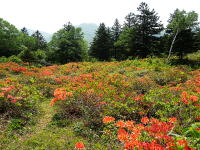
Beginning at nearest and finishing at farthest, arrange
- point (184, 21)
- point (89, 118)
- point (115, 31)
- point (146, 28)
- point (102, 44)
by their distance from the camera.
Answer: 1. point (89, 118)
2. point (184, 21)
3. point (146, 28)
4. point (102, 44)
5. point (115, 31)

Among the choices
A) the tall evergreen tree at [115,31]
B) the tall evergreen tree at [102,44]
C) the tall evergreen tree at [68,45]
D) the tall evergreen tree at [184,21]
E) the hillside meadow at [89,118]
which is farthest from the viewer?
the tall evergreen tree at [115,31]

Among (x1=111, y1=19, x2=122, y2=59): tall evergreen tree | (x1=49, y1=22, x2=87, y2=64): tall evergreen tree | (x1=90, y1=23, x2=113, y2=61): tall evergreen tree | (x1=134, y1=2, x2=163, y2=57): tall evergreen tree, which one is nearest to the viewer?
(x1=134, y1=2, x2=163, y2=57): tall evergreen tree

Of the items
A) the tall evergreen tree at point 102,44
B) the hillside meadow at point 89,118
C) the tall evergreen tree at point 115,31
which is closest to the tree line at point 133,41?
the tall evergreen tree at point 102,44

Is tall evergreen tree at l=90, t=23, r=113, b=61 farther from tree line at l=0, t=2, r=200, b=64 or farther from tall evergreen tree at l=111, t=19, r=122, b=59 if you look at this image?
tall evergreen tree at l=111, t=19, r=122, b=59

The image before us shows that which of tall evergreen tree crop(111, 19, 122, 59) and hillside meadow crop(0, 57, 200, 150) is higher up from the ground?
tall evergreen tree crop(111, 19, 122, 59)

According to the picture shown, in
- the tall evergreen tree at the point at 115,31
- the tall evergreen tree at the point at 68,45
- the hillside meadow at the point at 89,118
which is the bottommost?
the hillside meadow at the point at 89,118

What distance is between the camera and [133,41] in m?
29.0

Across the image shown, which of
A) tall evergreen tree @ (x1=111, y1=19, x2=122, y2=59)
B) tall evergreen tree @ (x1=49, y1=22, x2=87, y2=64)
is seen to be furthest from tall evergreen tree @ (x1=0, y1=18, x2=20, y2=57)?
tall evergreen tree @ (x1=111, y1=19, x2=122, y2=59)

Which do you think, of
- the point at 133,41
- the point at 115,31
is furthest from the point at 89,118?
the point at 115,31

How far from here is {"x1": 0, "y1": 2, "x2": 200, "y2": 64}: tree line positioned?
23.2 metres

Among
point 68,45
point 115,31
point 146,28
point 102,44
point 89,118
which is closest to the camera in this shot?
point 89,118

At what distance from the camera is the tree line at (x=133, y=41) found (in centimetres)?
2319

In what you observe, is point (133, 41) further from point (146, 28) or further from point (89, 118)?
point (89, 118)

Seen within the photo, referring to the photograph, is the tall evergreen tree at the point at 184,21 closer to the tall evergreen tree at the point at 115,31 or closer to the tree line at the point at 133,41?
the tree line at the point at 133,41
